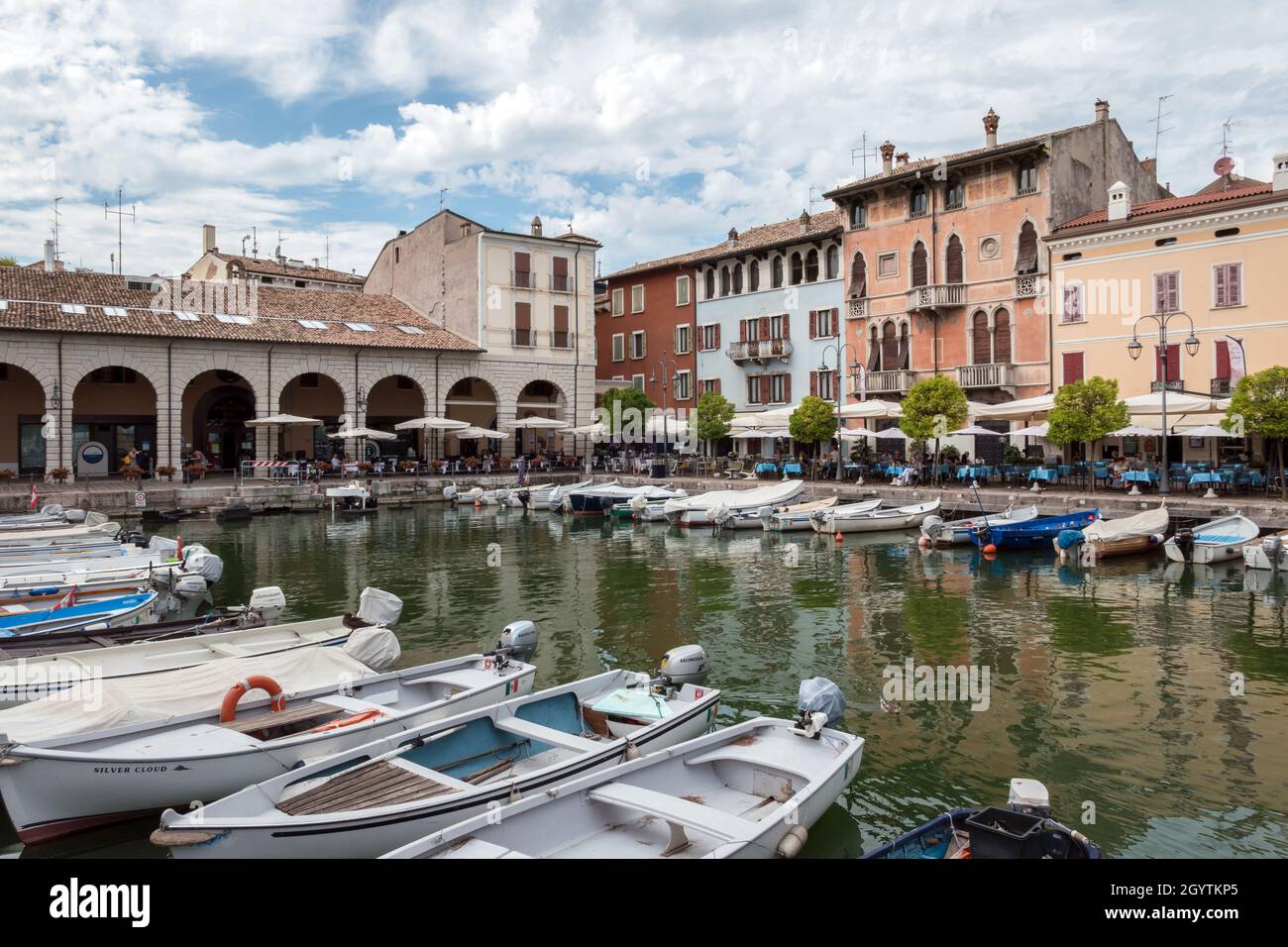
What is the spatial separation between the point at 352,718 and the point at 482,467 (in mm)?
36153

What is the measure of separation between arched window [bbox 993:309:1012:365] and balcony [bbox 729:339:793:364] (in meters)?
11.2

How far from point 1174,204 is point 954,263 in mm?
8875

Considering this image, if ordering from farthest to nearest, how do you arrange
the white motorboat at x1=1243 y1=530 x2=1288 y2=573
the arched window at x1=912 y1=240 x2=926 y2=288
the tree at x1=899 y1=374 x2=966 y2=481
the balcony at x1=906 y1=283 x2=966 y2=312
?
the arched window at x1=912 y1=240 x2=926 y2=288
the balcony at x1=906 y1=283 x2=966 y2=312
the tree at x1=899 y1=374 x2=966 y2=481
the white motorboat at x1=1243 y1=530 x2=1288 y2=573

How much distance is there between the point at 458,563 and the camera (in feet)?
77.8

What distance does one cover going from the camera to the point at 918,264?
40812 mm

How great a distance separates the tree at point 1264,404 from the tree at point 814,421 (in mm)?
14360

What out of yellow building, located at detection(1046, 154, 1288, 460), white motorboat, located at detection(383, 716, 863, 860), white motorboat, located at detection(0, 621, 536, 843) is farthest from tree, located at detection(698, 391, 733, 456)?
white motorboat, located at detection(383, 716, 863, 860)

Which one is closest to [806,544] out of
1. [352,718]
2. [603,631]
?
[603,631]

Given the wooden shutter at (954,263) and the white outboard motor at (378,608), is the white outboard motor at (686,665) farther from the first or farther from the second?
the wooden shutter at (954,263)

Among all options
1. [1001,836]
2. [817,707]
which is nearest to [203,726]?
[817,707]

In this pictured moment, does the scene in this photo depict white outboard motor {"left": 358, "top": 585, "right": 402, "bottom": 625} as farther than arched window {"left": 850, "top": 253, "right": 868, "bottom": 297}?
No

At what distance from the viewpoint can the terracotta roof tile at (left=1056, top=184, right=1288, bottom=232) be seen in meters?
30.2

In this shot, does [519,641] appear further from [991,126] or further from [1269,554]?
[991,126]

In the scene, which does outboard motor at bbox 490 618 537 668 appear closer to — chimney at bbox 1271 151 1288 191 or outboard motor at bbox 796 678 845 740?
outboard motor at bbox 796 678 845 740
